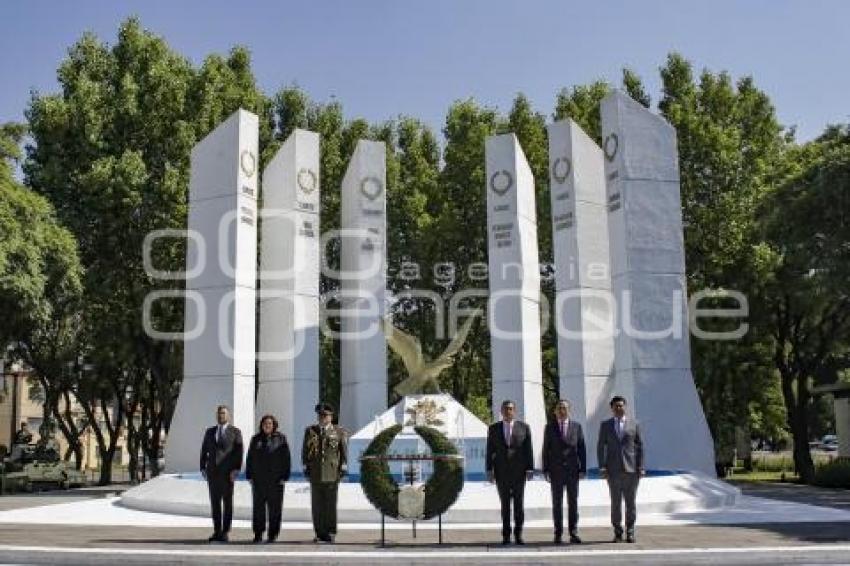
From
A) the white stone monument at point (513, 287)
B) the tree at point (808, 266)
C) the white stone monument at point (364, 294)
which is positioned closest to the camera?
the tree at point (808, 266)

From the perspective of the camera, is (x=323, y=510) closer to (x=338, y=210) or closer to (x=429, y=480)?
(x=429, y=480)

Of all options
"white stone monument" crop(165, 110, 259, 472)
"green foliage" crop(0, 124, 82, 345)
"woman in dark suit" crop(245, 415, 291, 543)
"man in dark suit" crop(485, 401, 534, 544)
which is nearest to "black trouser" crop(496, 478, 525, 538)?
"man in dark suit" crop(485, 401, 534, 544)

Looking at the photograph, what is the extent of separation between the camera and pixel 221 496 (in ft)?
36.2

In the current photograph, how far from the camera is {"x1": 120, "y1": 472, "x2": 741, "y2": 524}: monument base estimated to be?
14.1 m

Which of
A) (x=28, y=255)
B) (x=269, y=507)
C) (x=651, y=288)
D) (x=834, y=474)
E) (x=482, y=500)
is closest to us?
(x=269, y=507)

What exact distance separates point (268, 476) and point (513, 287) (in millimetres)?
11963

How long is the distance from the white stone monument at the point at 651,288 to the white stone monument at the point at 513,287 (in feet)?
8.34

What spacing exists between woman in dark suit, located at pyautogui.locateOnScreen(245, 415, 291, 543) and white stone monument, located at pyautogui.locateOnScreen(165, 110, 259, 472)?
9223mm

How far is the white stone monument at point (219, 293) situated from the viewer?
792 inches

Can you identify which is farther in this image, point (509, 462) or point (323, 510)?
point (323, 510)

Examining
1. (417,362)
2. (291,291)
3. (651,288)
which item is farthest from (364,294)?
(651,288)

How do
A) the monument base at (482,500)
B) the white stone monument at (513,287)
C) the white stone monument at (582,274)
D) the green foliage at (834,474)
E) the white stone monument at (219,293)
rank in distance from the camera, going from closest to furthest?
the monument base at (482,500) → the white stone monument at (219,293) → the white stone monument at (582,274) → the white stone monument at (513,287) → the green foliage at (834,474)

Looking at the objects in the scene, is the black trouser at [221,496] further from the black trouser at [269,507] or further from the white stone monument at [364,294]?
the white stone monument at [364,294]

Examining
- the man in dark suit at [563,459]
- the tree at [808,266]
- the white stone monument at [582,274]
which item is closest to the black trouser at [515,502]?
the man in dark suit at [563,459]
